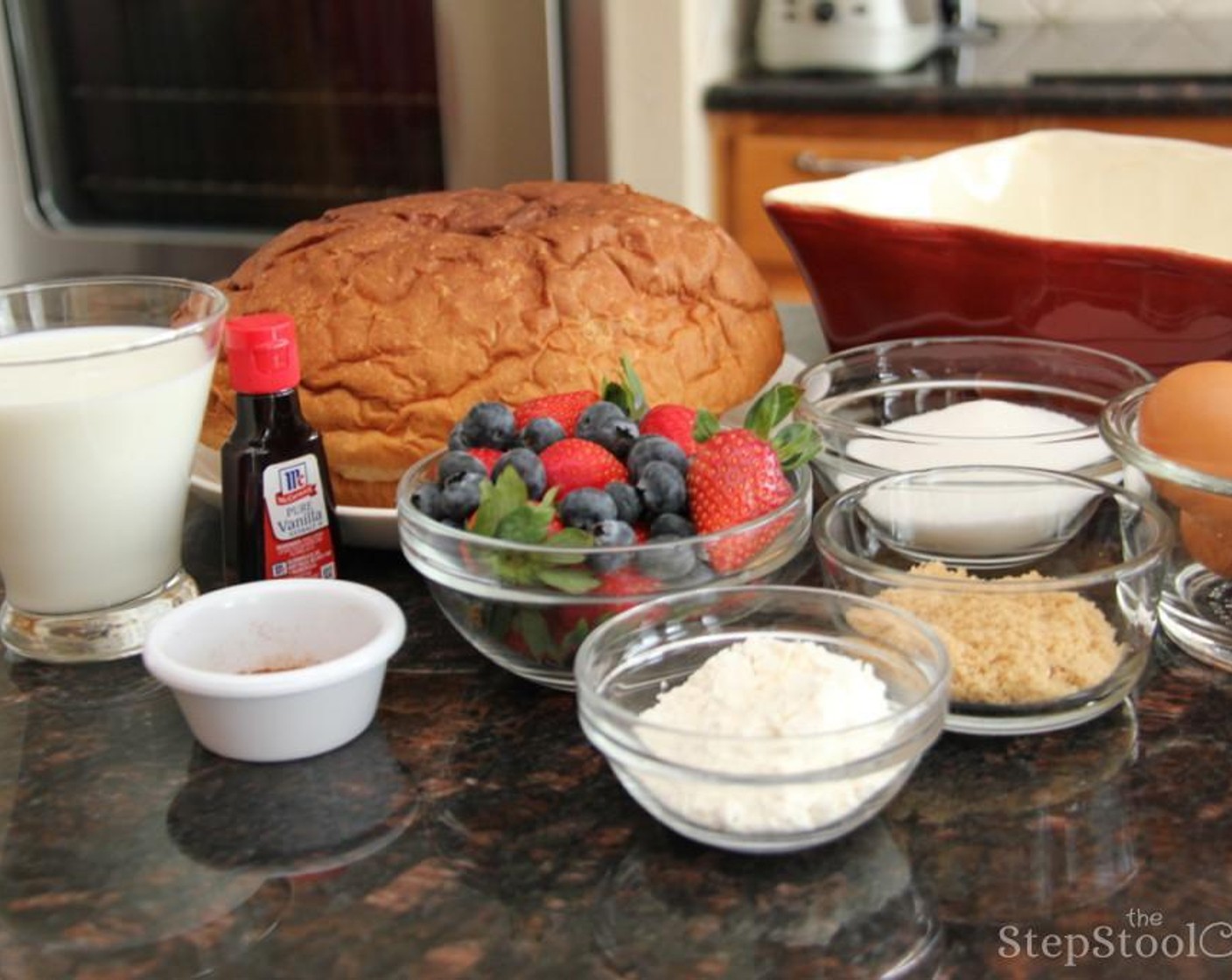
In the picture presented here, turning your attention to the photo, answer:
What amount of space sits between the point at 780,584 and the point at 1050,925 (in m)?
0.27

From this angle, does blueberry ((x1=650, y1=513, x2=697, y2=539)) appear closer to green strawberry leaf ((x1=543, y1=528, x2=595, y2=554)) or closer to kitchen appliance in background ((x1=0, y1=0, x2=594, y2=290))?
green strawberry leaf ((x1=543, y1=528, x2=595, y2=554))

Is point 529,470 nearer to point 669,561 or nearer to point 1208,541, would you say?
point 669,561

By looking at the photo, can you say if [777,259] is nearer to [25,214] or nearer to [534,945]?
[25,214]

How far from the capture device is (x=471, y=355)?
1.03 m

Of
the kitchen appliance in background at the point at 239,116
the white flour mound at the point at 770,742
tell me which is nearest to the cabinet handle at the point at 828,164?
the kitchen appliance in background at the point at 239,116

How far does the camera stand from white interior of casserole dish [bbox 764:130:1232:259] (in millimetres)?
1368

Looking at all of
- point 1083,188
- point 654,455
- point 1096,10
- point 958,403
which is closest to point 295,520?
point 654,455

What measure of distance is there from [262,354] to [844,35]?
1834 mm

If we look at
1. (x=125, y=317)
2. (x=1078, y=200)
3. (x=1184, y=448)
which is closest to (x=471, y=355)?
(x=125, y=317)

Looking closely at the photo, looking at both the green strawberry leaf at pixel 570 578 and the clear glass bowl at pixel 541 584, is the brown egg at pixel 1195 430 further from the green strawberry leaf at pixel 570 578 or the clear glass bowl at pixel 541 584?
the green strawberry leaf at pixel 570 578

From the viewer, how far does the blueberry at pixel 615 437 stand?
32.9 inches

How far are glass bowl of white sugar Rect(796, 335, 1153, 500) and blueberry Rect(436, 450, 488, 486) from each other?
0.88 ft

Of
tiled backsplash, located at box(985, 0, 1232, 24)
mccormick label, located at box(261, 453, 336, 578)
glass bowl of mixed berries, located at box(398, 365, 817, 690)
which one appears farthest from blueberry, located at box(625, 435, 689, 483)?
tiled backsplash, located at box(985, 0, 1232, 24)

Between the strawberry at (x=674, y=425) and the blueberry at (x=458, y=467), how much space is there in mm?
104
